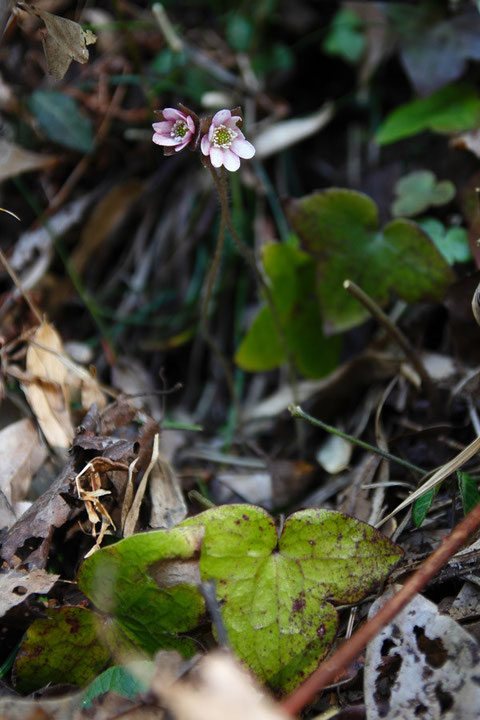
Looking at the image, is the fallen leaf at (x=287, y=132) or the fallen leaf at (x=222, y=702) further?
the fallen leaf at (x=287, y=132)

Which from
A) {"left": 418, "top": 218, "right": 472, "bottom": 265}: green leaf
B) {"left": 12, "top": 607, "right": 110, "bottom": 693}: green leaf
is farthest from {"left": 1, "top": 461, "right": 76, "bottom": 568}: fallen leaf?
{"left": 418, "top": 218, "right": 472, "bottom": 265}: green leaf

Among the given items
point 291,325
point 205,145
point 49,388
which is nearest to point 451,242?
point 291,325

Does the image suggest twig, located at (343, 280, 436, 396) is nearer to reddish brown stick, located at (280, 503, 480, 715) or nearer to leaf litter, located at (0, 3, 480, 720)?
leaf litter, located at (0, 3, 480, 720)

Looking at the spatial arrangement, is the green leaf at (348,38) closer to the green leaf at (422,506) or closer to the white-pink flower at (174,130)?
the white-pink flower at (174,130)

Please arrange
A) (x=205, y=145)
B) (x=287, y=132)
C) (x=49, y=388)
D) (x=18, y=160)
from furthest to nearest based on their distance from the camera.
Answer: (x=287, y=132) → (x=18, y=160) → (x=49, y=388) → (x=205, y=145)

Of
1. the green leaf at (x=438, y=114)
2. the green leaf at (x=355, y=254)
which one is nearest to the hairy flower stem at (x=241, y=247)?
the green leaf at (x=355, y=254)

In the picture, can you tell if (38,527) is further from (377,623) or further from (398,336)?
(398,336)

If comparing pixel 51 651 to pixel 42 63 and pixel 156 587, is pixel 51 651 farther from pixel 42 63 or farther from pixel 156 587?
pixel 42 63
